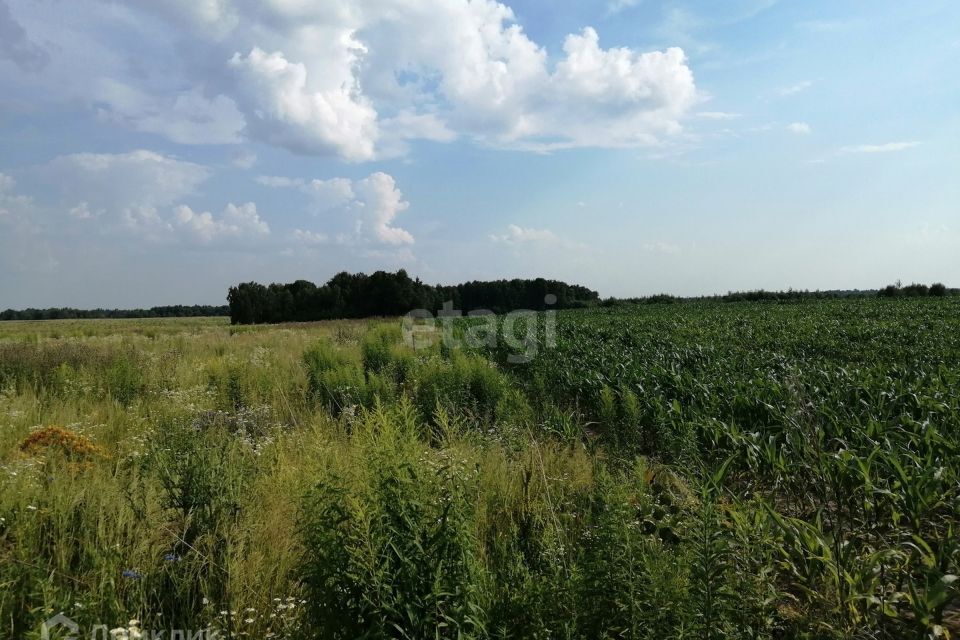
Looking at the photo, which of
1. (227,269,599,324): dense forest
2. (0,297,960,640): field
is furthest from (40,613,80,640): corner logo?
(227,269,599,324): dense forest

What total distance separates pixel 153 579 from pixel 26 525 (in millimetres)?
1062

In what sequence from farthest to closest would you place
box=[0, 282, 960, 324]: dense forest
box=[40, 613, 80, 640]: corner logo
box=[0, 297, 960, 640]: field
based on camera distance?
box=[0, 282, 960, 324]: dense forest < box=[0, 297, 960, 640]: field < box=[40, 613, 80, 640]: corner logo

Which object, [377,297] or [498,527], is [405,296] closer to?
[377,297]

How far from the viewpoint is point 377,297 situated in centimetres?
5834

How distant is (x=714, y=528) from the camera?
232 centimetres

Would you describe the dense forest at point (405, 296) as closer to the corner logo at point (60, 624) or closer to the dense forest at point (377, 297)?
the dense forest at point (377, 297)

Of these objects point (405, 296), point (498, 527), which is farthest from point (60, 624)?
point (405, 296)

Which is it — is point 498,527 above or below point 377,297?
below

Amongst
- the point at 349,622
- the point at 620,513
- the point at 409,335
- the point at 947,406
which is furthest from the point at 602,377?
the point at 409,335

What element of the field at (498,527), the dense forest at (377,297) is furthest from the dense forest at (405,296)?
the field at (498,527)

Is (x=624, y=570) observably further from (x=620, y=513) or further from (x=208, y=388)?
(x=208, y=388)

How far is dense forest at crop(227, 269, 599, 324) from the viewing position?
187ft

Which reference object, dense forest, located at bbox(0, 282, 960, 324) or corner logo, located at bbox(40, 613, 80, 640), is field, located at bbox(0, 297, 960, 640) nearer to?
corner logo, located at bbox(40, 613, 80, 640)

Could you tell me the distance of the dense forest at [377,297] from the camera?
57.1 meters
